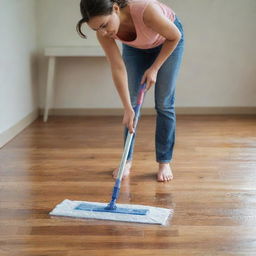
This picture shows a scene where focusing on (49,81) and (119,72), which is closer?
(119,72)

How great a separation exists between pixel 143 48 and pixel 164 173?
53 cm

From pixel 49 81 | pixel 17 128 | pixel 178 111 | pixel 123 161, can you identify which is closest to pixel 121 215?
pixel 123 161

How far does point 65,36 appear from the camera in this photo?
3158mm

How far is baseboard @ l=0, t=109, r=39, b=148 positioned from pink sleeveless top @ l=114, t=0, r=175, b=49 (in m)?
1.13

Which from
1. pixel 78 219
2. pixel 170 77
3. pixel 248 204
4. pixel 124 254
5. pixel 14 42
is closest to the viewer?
pixel 124 254

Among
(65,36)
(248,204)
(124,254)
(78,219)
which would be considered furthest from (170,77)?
(65,36)

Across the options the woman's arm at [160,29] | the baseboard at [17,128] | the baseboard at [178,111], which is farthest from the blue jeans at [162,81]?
the baseboard at [178,111]

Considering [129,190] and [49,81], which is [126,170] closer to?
[129,190]

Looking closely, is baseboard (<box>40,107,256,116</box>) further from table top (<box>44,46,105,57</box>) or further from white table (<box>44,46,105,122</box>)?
table top (<box>44,46,105,57</box>)

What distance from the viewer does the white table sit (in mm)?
2969

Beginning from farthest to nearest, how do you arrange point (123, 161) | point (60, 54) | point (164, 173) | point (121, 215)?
1. point (60, 54)
2. point (164, 173)
3. point (123, 161)
4. point (121, 215)

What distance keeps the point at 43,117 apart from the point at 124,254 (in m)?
2.19

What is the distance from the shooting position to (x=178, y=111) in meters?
3.29

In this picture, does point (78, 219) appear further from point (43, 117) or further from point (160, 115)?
point (43, 117)
